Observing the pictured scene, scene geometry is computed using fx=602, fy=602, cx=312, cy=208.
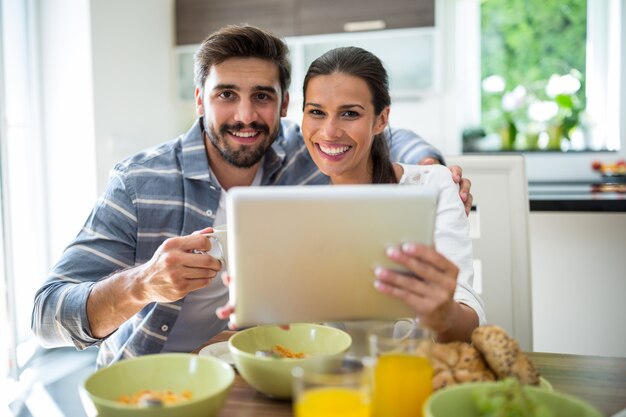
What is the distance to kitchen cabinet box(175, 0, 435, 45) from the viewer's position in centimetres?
339

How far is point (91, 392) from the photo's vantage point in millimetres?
847

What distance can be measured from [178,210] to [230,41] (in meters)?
0.50

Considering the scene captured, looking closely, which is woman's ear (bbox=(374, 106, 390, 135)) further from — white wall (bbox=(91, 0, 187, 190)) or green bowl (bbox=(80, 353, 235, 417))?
white wall (bbox=(91, 0, 187, 190))

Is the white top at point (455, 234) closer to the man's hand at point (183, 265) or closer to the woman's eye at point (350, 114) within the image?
the woman's eye at point (350, 114)

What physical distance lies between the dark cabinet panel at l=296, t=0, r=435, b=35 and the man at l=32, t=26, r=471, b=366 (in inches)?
67.8

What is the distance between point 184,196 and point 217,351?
2.00ft

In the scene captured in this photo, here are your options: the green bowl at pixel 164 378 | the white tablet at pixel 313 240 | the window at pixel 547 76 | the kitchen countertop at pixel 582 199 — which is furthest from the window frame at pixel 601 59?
the green bowl at pixel 164 378

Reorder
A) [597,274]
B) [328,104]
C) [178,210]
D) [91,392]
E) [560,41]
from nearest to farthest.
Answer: [91,392] → [328,104] → [178,210] → [597,274] → [560,41]

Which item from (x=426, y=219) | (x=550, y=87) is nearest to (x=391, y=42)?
(x=550, y=87)

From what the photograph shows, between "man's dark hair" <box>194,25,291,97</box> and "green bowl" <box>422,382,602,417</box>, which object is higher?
"man's dark hair" <box>194,25,291,97</box>

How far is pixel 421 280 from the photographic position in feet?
3.04

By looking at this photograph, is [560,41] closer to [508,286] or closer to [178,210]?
[508,286]

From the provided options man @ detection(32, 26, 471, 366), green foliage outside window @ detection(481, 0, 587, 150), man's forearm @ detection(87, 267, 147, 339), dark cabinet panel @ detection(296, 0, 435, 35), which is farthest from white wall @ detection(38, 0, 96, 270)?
green foliage outside window @ detection(481, 0, 587, 150)

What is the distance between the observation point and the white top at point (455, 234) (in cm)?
127
